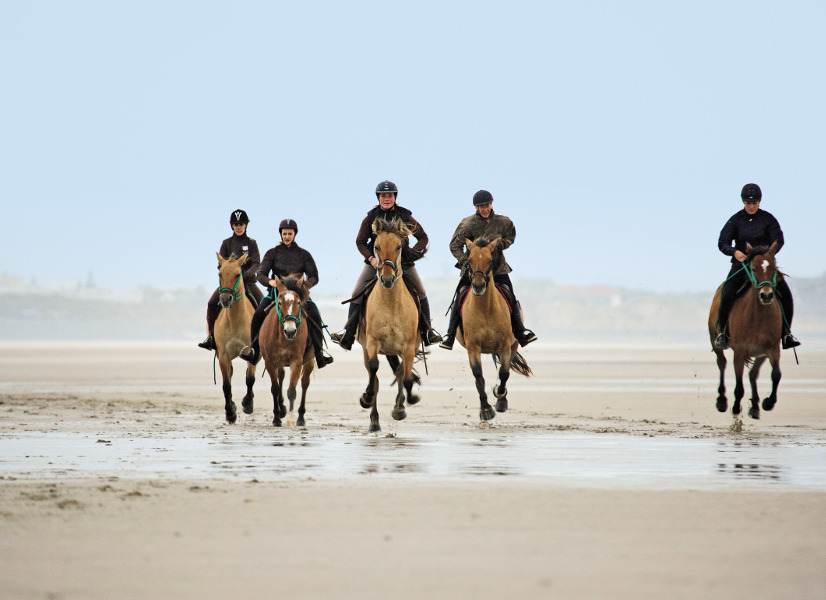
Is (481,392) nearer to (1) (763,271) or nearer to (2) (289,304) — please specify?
(2) (289,304)

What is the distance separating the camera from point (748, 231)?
17094 mm

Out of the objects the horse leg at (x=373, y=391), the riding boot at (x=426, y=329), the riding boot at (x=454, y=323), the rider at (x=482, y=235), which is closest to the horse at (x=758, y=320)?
the rider at (x=482, y=235)

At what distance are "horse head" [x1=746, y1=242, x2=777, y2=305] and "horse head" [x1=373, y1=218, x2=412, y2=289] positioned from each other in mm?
4630

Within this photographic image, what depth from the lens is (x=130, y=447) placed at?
12.9 m

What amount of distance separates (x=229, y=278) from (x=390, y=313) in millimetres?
2792

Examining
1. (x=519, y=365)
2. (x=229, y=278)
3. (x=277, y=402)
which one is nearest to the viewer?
(x=277, y=402)

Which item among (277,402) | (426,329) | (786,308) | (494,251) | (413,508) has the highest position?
(494,251)

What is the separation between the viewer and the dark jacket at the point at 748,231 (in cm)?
1703

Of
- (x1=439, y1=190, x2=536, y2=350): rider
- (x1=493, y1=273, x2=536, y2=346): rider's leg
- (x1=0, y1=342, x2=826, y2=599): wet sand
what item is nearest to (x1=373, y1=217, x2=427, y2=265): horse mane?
(x1=439, y1=190, x2=536, y2=350): rider

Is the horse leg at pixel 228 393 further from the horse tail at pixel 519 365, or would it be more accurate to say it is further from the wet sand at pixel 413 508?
the horse tail at pixel 519 365

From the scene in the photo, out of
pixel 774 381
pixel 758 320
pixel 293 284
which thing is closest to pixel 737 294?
pixel 758 320

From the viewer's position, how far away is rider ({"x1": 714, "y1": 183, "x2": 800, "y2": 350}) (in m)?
16.7

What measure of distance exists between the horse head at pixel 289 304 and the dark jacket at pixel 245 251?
138 cm

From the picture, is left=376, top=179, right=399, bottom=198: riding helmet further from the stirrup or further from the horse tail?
the stirrup
